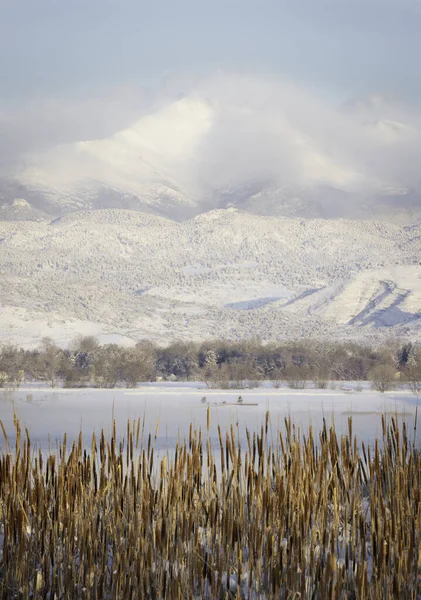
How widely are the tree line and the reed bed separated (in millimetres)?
28951

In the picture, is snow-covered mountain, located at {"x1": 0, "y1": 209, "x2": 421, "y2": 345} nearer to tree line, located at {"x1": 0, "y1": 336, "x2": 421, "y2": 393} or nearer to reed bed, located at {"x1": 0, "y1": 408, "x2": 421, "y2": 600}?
→ tree line, located at {"x1": 0, "y1": 336, "x2": 421, "y2": 393}

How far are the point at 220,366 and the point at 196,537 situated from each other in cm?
4362

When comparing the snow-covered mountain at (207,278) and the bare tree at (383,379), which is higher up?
the snow-covered mountain at (207,278)

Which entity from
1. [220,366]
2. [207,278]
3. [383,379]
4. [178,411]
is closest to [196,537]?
[178,411]

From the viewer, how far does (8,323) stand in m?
87.4

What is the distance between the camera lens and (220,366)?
47688mm

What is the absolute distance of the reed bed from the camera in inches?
155

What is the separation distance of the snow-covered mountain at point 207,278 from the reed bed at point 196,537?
78502mm

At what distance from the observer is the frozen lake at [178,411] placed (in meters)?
14.3

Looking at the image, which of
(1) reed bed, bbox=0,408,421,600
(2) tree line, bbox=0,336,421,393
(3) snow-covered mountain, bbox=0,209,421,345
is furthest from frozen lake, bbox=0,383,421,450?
(3) snow-covered mountain, bbox=0,209,421,345

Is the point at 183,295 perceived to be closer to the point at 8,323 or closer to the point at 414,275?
the point at 414,275

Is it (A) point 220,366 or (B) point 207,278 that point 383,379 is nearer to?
(A) point 220,366

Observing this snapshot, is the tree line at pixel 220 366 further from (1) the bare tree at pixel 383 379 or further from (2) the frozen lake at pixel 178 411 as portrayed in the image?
(2) the frozen lake at pixel 178 411

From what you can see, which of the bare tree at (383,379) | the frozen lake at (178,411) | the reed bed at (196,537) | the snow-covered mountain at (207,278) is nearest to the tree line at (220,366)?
the bare tree at (383,379)
